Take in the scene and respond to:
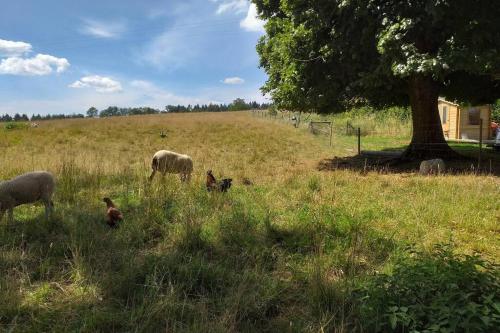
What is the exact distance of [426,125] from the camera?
1399cm

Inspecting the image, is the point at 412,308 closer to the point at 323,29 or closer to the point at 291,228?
the point at 291,228

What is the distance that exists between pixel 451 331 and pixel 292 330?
1.29 m

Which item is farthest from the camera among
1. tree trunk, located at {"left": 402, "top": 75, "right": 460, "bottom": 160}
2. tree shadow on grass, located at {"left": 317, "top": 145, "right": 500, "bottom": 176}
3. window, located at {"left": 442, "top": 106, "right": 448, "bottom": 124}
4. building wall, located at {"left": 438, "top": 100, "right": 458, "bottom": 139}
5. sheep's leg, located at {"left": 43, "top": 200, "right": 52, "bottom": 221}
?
window, located at {"left": 442, "top": 106, "right": 448, "bottom": 124}

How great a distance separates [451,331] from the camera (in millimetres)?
2795

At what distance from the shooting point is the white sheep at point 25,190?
625 centimetres

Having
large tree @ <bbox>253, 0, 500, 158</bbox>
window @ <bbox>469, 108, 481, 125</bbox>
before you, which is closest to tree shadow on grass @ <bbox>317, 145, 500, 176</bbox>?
large tree @ <bbox>253, 0, 500, 158</bbox>

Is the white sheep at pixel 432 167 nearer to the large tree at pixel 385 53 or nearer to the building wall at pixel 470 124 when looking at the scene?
the large tree at pixel 385 53

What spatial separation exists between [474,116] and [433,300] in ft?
88.9

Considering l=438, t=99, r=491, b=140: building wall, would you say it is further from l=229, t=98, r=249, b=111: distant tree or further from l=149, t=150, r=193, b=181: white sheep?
l=229, t=98, r=249, b=111: distant tree

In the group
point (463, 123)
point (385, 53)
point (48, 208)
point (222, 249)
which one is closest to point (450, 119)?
point (463, 123)

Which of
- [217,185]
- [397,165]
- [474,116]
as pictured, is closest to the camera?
[217,185]

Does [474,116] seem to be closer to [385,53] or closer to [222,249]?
[385,53]

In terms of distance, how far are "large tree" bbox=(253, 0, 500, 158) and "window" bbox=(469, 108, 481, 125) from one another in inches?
426

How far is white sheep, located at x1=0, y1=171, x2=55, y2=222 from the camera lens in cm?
625
